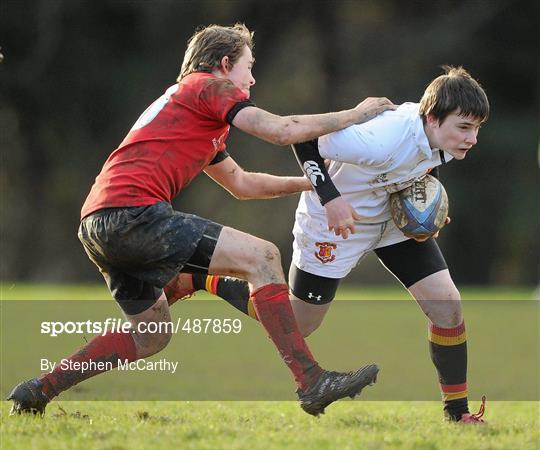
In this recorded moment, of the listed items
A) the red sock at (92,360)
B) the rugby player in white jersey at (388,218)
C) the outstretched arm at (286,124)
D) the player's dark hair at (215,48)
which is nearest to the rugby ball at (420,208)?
the rugby player in white jersey at (388,218)

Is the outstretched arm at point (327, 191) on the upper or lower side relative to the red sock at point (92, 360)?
upper

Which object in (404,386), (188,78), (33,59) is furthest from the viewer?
(33,59)

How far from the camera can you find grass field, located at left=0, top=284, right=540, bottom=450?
393 cm

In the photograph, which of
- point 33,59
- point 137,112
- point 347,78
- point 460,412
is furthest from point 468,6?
point 460,412

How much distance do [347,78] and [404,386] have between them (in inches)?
583

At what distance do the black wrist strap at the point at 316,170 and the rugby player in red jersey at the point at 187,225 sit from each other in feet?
0.24

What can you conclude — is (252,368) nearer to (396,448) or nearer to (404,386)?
(404,386)

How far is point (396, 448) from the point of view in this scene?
379 centimetres

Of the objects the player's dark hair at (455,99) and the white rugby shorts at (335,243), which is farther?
the white rugby shorts at (335,243)

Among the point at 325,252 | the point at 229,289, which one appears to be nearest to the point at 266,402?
the point at 229,289

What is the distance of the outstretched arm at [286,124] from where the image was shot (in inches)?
168

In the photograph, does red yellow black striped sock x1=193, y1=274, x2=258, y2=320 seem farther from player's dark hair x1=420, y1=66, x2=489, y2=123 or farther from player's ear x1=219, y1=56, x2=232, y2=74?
player's dark hair x1=420, y1=66, x2=489, y2=123

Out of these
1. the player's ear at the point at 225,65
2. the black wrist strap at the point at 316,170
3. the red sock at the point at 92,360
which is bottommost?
the red sock at the point at 92,360

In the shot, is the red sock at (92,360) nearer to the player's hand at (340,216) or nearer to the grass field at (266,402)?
the grass field at (266,402)
